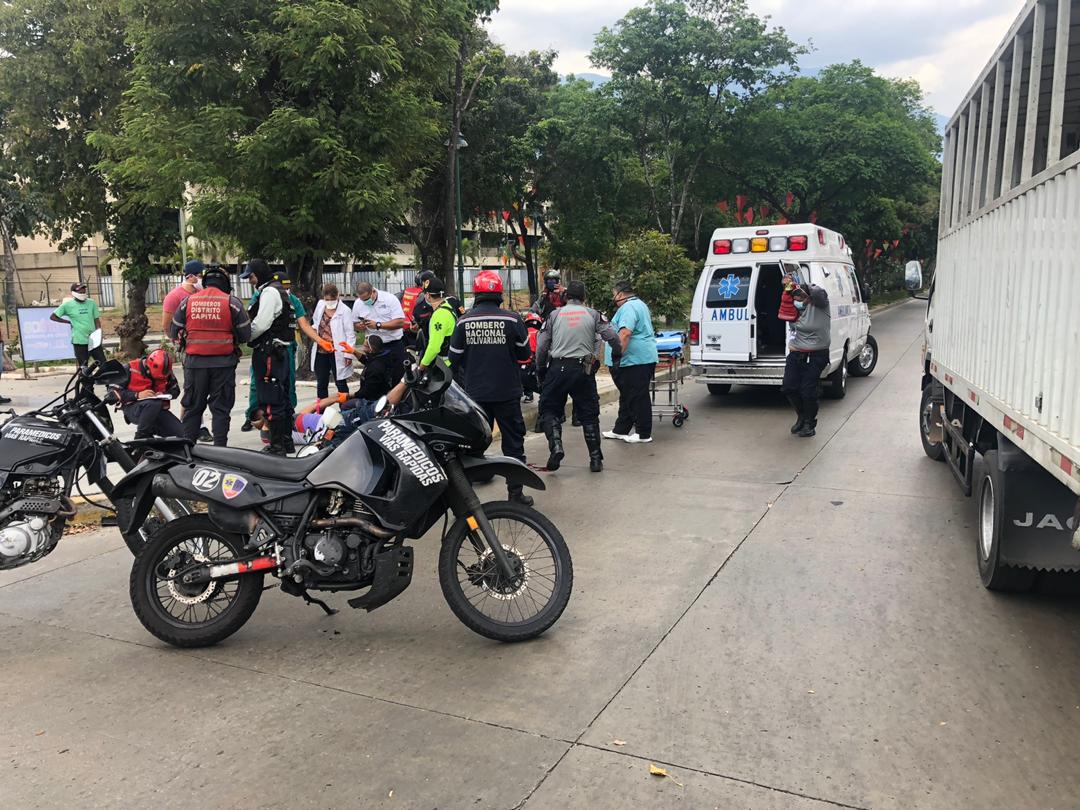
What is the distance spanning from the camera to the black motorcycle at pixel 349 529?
4.17 metres

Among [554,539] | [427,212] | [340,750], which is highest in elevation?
[427,212]

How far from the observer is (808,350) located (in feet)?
31.7

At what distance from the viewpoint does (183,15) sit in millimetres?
12883

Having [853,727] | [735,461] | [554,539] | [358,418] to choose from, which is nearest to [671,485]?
[735,461]

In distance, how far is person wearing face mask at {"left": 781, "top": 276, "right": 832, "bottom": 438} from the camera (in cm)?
966

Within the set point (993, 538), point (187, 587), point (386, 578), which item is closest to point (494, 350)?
point (386, 578)

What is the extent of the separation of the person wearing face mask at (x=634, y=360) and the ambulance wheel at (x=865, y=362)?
7.02 metres

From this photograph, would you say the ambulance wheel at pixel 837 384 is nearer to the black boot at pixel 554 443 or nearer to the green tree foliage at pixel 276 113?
the black boot at pixel 554 443

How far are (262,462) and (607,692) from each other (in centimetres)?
203

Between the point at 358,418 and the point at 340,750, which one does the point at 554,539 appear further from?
the point at 358,418

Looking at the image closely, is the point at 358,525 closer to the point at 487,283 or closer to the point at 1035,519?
the point at 487,283

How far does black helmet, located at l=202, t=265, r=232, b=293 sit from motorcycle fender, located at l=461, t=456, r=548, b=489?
424 centimetres

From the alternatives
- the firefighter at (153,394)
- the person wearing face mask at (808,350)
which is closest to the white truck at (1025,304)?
the person wearing face mask at (808,350)

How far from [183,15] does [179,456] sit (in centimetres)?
1110
